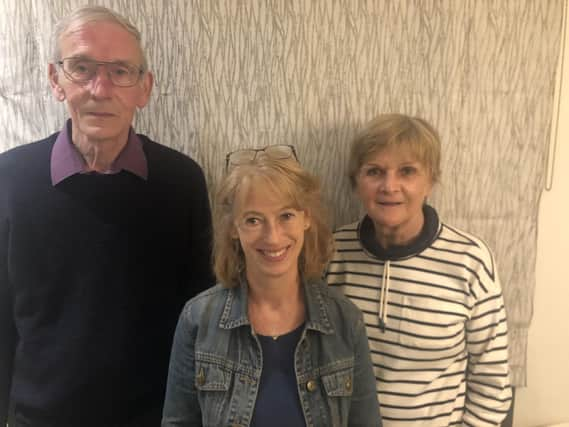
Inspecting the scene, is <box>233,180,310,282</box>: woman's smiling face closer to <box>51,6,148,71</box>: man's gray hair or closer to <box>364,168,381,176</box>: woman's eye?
<box>364,168,381,176</box>: woman's eye

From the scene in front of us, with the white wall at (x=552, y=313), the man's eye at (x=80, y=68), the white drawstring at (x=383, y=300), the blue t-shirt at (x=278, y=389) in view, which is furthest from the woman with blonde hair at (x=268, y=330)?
the white wall at (x=552, y=313)

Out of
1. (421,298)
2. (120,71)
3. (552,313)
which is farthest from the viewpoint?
(552,313)

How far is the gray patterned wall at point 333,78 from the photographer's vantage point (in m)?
1.37

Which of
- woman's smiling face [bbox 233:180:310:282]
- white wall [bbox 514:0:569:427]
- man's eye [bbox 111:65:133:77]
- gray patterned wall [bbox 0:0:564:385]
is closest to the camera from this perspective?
woman's smiling face [bbox 233:180:310:282]

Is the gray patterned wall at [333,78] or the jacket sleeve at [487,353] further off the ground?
the gray patterned wall at [333,78]

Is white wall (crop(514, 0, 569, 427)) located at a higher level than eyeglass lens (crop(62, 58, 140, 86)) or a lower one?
lower

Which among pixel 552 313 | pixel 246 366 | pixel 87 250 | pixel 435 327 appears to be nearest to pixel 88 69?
pixel 87 250

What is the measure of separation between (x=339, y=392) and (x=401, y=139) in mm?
Answer: 644

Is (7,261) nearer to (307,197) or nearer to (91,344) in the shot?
(91,344)

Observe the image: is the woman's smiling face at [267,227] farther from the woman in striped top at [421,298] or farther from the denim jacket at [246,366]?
the woman in striped top at [421,298]

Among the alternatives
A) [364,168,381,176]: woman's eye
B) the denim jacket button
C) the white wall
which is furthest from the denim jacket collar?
the white wall

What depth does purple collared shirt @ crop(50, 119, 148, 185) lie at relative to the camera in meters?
1.16

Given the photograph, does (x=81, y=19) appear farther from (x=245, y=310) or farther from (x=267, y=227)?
(x=245, y=310)

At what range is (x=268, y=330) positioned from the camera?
1.06 meters
